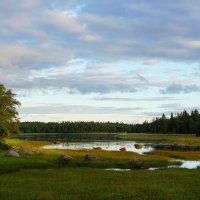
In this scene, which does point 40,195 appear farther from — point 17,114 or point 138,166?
point 17,114

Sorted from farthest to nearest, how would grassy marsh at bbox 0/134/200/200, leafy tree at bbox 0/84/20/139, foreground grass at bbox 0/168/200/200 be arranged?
leafy tree at bbox 0/84/20/139 → grassy marsh at bbox 0/134/200/200 → foreground grass at bbox 0/168/200/200

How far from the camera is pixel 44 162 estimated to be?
54625mm

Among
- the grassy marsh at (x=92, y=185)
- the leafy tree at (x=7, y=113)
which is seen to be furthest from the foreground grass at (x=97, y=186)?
the leafy tree at (x=7, y=113)

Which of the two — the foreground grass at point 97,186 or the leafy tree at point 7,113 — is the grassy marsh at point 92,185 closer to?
the foreground grass at point 97,186

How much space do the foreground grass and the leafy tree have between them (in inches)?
1606

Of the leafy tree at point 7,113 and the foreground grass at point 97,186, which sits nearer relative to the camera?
the foreground grass at point 97,186

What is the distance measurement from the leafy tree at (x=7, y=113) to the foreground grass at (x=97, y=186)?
134ft

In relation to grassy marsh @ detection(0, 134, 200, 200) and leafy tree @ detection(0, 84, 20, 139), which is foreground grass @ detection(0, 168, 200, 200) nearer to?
grassy marsh @ detection(0, 134, 200, 200)

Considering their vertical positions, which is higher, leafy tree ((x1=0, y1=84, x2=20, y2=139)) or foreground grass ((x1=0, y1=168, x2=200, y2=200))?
leafy tree ((x1=0, y1=84, x2=20, y2=139))

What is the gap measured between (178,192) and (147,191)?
2.17 metres

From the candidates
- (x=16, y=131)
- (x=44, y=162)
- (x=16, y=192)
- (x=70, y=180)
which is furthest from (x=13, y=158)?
(x=16, y=131)

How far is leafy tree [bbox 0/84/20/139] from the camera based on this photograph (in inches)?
3318

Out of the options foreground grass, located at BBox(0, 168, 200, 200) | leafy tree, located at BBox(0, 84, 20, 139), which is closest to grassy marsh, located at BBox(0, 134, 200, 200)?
foreground grass, located at BBox(0, 168, 200, 200)

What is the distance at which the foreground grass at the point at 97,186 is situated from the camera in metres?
29.5
